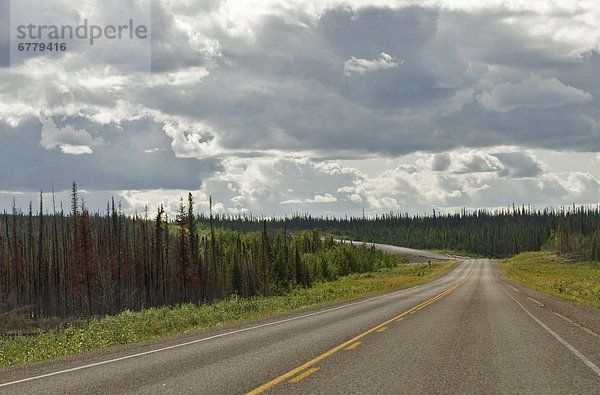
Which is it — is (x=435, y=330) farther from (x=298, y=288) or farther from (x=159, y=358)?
(x=298, y=288)

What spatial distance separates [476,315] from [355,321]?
5071 mm

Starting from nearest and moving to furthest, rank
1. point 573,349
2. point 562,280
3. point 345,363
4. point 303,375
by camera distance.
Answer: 1. point 303,375
2. point 345,363
3. point 573,349
4. point 562,280

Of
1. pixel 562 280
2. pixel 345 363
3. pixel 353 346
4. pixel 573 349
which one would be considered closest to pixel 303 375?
pixel 345 363

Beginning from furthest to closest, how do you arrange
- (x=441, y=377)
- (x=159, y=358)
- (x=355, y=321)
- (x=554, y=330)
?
(x=355, y=321)
(x=554, y=330)
(x=159, y=358)
(x=441, y=377)

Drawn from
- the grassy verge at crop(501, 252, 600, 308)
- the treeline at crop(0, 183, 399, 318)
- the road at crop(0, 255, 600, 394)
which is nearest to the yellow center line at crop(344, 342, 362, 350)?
the road at crop(0, 255, 600, 394)

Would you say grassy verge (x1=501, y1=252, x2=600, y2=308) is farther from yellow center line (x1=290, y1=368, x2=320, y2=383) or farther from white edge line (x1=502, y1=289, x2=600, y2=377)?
yellow center line (x1=290, y1=368, x2=320, y2=383)

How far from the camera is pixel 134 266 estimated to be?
77312 mm

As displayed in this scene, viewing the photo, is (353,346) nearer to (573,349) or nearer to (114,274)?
(573,349)

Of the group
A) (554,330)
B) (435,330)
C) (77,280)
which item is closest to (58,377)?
(435,330)

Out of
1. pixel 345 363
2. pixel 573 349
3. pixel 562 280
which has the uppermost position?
pixel 345 363

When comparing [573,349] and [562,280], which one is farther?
[562,280]

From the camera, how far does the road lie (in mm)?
7801

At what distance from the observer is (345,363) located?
9.51m

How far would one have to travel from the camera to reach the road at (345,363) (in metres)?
7.80
